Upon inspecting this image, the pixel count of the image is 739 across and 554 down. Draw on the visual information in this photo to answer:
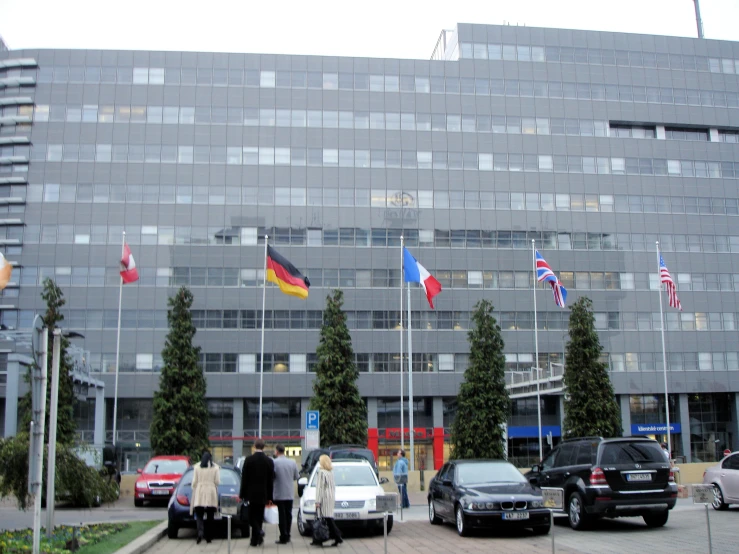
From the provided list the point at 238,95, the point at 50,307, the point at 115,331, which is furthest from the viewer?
the point at 238,95

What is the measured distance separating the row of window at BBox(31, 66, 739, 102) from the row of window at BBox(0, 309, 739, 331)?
56.3ft

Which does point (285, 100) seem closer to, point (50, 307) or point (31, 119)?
point (31, 119)

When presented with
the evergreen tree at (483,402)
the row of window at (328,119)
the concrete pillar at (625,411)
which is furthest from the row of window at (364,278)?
the evergreen tree at (483,402)

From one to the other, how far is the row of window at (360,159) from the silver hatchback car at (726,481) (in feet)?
137

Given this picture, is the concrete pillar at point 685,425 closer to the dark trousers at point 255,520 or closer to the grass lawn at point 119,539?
the grass lawn at point 119,539

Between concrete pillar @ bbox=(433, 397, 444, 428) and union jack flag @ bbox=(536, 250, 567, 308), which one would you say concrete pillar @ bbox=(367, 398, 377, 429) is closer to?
concrete pillar @ bbox=(433, 397, 444, 428)

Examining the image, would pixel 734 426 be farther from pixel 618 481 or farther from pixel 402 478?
pixel 618 481

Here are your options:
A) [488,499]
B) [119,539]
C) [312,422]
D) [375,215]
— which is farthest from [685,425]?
[119,539]

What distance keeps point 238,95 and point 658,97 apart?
3321 centimetres

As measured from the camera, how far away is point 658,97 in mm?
65188

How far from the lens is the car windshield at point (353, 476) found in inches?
695

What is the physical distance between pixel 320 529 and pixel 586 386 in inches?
1203

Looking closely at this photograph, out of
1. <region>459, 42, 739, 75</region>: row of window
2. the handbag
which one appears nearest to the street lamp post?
the handbag

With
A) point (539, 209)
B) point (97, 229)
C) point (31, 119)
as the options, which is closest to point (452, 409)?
point (539, 209)
